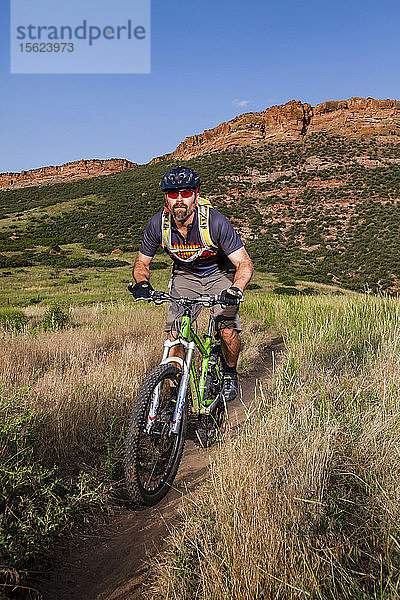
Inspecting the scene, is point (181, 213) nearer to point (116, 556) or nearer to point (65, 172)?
point (116, 556)

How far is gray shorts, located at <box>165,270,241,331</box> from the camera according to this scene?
3949 millimetres

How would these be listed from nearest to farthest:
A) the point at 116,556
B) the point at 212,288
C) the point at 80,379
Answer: the point at 116,556, the point at 212,288, the point at 80,379

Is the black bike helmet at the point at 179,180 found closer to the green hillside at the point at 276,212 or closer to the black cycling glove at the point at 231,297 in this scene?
the black cycling glove at the point at 231,297

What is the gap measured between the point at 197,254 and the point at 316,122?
3666 inches

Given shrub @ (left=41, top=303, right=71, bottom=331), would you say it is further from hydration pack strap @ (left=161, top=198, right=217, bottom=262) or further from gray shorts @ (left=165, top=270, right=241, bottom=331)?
hydration pack strap @ (left=161, top=198, right=217, bottom=262)

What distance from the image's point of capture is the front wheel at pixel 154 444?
2705 mm

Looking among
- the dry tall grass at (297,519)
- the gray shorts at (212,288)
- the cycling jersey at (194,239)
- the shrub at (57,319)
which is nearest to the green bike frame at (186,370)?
the gray shorts at (212,288)

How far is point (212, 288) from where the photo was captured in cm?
404

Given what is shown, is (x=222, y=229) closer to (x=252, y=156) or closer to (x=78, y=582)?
(x=78, y=582)

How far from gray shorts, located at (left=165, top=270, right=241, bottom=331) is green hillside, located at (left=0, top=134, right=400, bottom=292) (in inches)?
1002

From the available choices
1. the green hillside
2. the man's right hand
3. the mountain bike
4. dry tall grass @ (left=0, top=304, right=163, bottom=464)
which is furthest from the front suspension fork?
the green hillside

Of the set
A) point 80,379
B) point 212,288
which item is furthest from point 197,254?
point 80,379

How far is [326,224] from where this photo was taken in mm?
46781

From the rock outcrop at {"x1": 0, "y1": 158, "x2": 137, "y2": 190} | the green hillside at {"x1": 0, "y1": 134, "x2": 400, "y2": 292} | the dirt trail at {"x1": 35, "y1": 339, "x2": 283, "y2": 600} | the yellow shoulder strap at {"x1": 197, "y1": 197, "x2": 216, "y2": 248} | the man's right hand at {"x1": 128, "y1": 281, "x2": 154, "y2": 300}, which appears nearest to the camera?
the dirt trail at {"x1": 35, "y1": 339, "x2": 283, "y2": 600}
